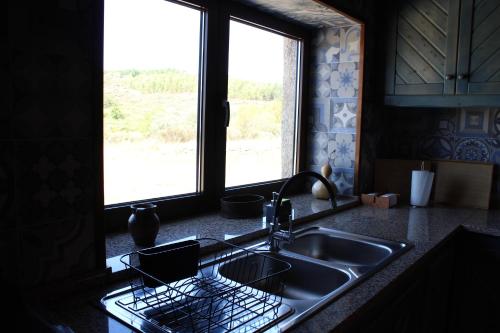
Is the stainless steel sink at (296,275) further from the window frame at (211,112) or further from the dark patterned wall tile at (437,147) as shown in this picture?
the dark patterned wall tile at (437,147)

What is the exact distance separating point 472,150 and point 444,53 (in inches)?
24.8

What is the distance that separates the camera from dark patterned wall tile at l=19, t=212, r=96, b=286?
3.39 ft

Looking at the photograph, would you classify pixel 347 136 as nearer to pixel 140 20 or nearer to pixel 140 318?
pixel 140 20

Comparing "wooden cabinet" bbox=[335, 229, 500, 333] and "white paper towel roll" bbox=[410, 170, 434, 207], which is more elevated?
"white paper towel roll" bbox=[410, 170, 434, 207]

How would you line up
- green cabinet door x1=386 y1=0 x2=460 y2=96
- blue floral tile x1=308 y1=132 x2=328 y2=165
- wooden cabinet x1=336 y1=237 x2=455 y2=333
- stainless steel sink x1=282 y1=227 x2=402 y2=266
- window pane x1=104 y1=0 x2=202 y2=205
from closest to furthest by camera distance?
wooden cabinet x1=336 y1=237 x2=455 y2=333, window pane x1=104 y1=0 x2=202 y2=205, stainless steel sink x1=282 y1=227 x2=402 y2=266, green cabinet door x1=386 y1=0 x2=460 y2=96, blue floral tile x1=308 y1=132 x2=328 y2=165

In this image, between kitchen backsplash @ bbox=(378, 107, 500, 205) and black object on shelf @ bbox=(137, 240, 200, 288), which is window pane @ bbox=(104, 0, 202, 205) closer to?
black object on shelf @ bbox=(137, 240, 200, 288)

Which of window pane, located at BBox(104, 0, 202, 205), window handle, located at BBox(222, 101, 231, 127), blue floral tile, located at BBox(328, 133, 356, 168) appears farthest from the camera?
blue floral tile, located at BBox(328, 133, 356, 168)

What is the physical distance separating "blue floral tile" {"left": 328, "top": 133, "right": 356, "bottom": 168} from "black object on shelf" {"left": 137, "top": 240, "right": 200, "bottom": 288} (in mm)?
1504

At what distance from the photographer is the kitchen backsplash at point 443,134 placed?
2.52 meters

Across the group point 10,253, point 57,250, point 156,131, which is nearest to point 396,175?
point 156,131

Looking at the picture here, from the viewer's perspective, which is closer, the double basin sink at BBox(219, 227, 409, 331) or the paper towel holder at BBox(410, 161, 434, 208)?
the double basin sink at BBox(219, 227, 409, 331)

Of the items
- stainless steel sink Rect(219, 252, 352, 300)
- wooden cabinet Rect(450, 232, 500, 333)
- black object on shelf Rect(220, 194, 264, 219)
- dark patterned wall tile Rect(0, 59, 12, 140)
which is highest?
dark patterned wall tile Rect(0, 59, 12, 140)

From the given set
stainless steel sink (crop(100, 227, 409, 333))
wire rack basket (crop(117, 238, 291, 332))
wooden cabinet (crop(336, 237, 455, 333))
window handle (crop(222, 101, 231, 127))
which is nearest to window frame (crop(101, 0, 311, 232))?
window handle (crop(222, 101, 231, 127))

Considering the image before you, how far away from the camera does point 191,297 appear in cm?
98
